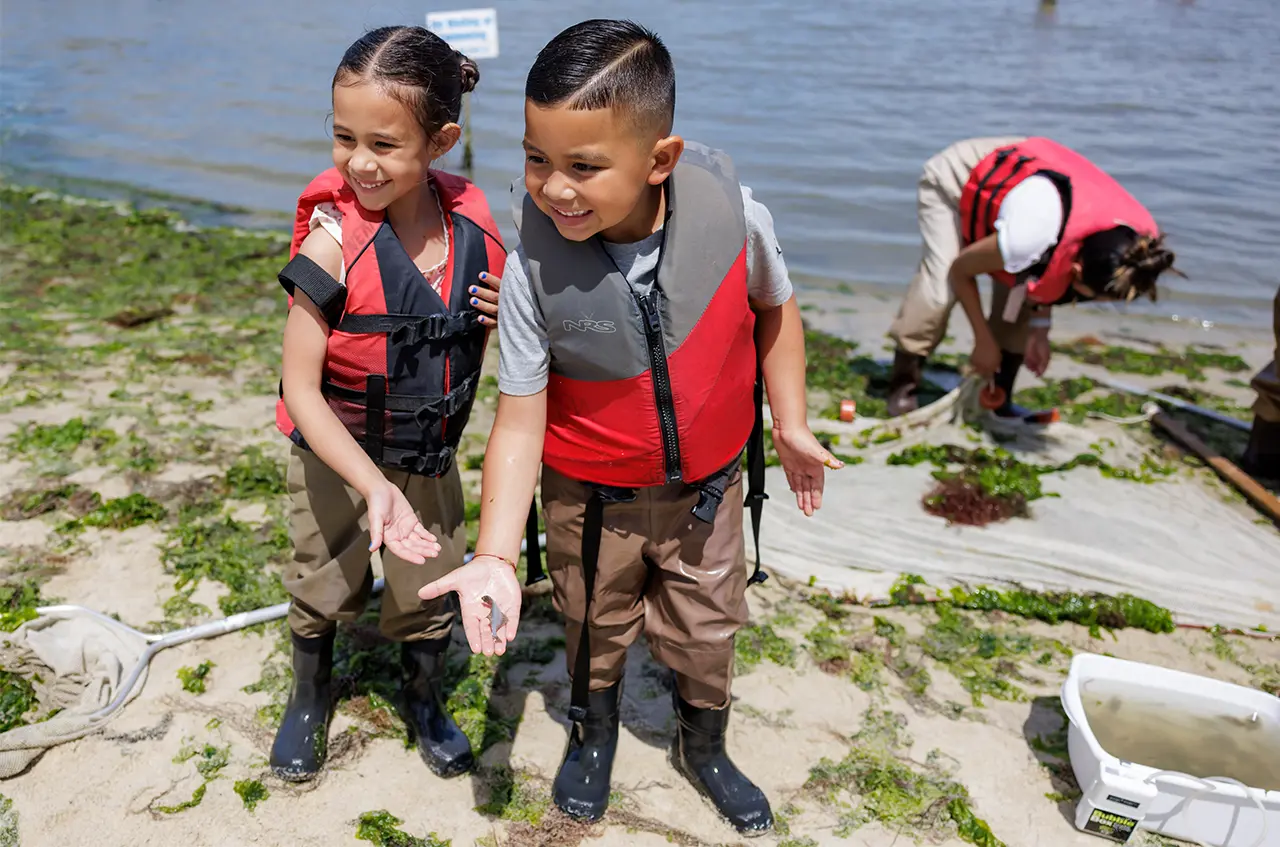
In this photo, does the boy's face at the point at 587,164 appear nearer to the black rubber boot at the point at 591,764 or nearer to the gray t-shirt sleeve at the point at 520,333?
the gray t-shirt sleeve at the point at 520,333

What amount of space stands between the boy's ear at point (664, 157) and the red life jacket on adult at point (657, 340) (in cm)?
13

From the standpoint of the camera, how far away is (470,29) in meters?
10.4

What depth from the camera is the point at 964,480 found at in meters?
5.19

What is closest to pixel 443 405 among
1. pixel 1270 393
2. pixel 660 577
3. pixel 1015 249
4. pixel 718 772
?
pixel 660 577

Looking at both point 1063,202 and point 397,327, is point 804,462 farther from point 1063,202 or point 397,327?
point 1063,202

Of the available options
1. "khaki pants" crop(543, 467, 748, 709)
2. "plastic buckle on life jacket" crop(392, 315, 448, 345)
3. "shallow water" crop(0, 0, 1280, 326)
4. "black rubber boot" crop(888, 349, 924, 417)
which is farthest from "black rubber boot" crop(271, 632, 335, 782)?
"shallow water" crop(0, 0, 1280, 326)

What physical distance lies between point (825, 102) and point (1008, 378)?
10.6 m

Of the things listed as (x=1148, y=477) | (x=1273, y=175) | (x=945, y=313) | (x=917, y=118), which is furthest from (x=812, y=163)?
(x=1148, y=477)

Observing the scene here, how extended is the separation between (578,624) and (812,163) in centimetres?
1101

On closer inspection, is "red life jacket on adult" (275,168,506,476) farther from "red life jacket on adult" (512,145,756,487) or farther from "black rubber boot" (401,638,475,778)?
"black rubber boot" (401,638,475,778)

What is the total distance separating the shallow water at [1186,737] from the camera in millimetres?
3303

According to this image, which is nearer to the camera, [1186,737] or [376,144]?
[376,144]

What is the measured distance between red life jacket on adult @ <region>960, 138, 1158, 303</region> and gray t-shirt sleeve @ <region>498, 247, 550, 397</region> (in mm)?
3505

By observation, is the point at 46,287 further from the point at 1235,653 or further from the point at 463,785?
the point at 1235,653
